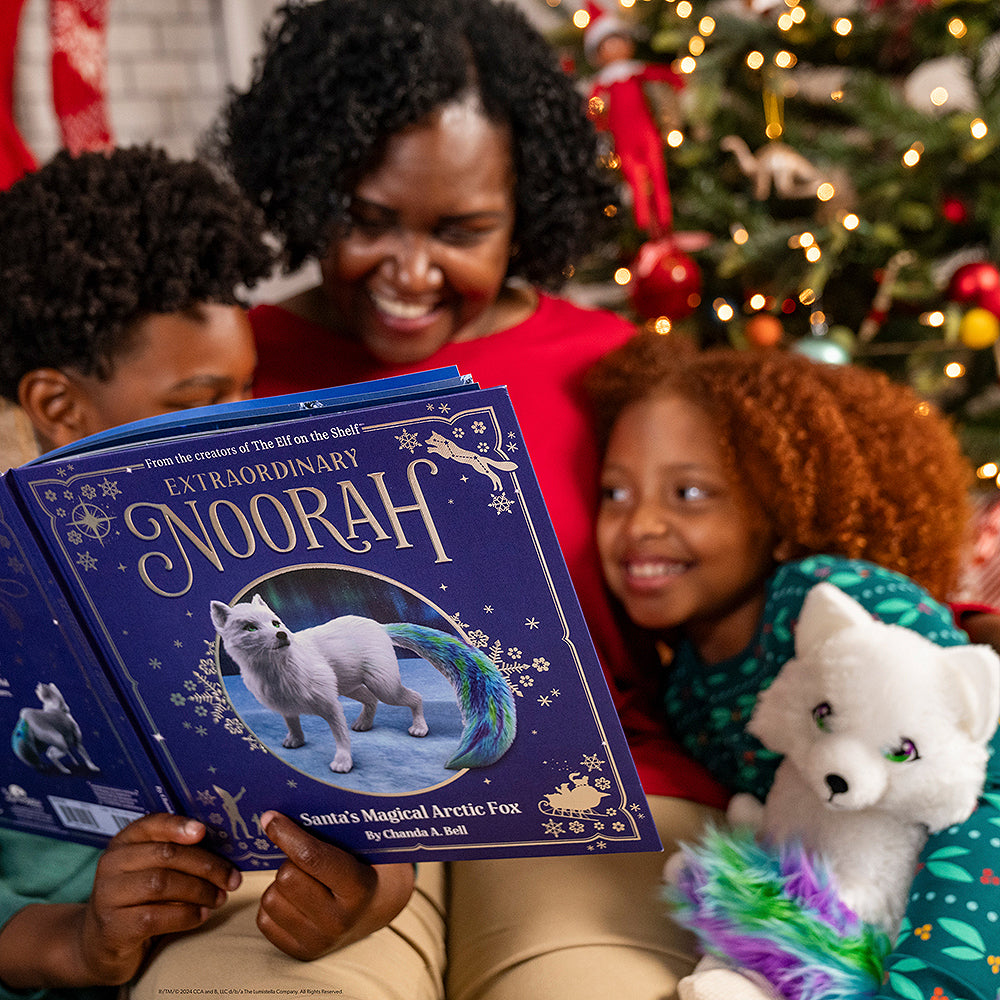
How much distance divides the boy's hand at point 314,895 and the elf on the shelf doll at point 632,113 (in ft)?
4.06

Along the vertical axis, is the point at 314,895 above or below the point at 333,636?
below

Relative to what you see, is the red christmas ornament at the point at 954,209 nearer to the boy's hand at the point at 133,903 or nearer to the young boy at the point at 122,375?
the young boy at the point at 122,375

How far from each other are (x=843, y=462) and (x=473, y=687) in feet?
1.78

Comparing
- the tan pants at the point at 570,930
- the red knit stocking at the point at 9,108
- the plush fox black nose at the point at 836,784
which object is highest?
the red knit stocking at the point at 9,108

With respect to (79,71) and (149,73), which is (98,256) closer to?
(79,71)

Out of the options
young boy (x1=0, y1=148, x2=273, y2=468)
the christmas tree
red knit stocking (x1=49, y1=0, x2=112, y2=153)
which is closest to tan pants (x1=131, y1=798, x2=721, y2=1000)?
young boy (x1=0, y1=148, x2=273, y2=468)

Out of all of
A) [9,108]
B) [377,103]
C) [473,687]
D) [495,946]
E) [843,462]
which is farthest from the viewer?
[9,108]

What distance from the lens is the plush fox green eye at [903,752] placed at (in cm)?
70

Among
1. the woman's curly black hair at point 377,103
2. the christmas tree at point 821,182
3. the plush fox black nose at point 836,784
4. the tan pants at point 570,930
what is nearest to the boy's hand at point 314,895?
the tan pants at point 570,930

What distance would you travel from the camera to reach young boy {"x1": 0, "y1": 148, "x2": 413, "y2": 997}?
700 millimetres

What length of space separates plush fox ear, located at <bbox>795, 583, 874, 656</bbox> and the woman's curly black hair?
0.69 metres

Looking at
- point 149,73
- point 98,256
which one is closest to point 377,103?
point 98,256

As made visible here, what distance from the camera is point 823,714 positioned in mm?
Answer: 741

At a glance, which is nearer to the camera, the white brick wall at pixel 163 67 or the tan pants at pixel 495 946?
the tan pants at pixel 495 946
